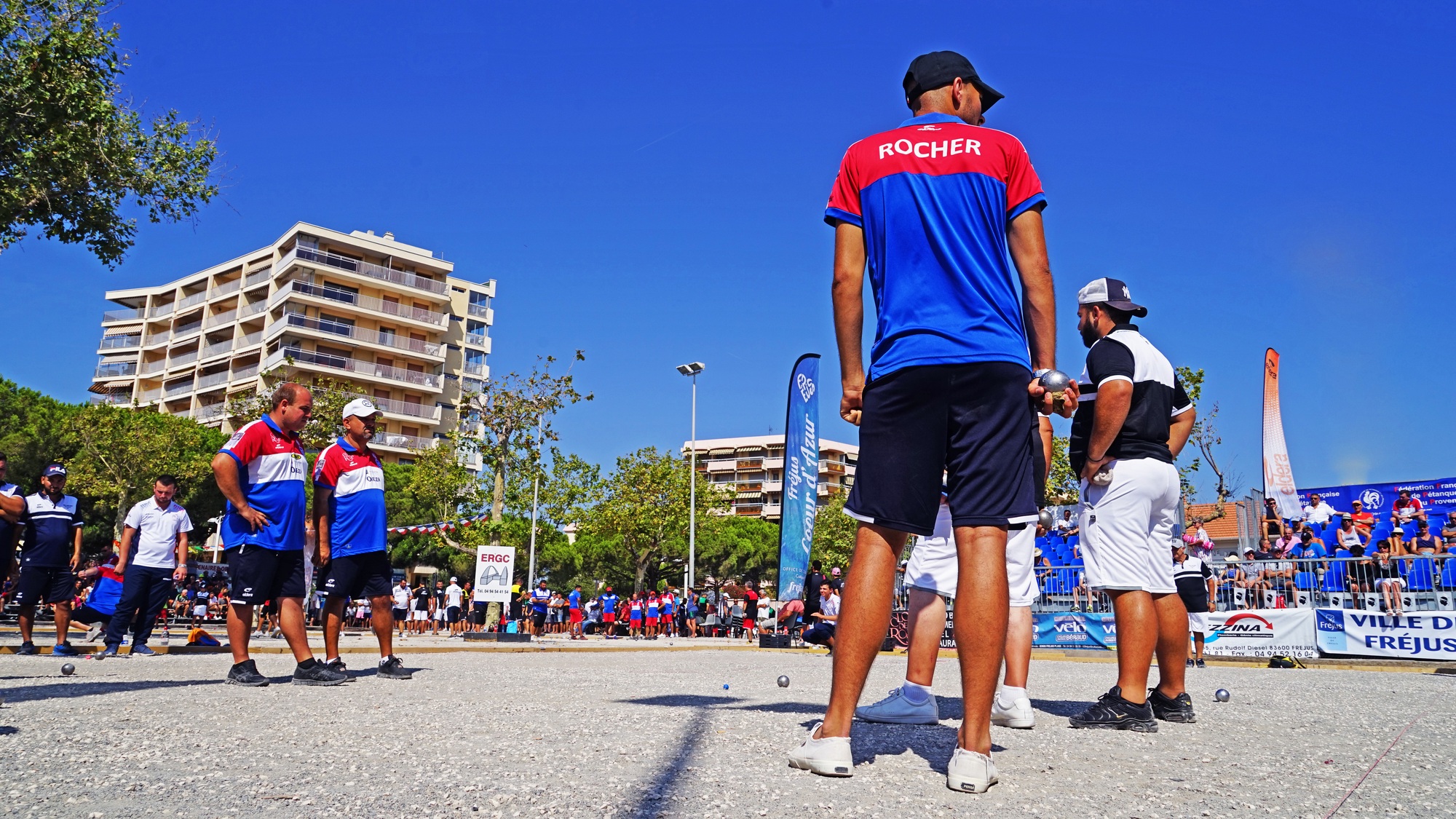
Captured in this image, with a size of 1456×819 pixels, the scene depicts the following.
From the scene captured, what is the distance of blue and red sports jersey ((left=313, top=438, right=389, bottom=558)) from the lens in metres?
6.50

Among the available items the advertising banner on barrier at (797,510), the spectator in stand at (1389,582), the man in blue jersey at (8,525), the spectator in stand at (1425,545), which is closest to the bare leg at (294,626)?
the man in blue jersey at (8,525)

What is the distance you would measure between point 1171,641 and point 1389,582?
11616 mm

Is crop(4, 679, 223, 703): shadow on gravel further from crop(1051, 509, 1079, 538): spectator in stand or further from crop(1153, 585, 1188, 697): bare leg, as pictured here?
crop(1051, 509, 1079, 538): spectator in stand

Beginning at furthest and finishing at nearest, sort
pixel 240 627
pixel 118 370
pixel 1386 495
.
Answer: pixel 118 370 → pixel 1386 495 → pixel 240 627

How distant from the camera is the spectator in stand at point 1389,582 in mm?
13430

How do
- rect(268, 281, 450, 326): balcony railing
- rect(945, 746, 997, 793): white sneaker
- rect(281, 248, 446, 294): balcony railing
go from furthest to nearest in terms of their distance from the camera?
1. rect(281, 248, 446, 294): balcony railing
2. rect(268, 281, 450, 326): balcony railing
3. rect(945, 746, 997, 793): white sneaker

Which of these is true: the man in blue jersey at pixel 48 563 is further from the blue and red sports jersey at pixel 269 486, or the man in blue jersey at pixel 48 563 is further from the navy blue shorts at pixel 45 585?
the blue and red sports jersey at pixel 269 486

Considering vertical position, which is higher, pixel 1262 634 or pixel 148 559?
pixel 148 559

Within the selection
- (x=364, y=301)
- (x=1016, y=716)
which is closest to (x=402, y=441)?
(x=364, y=301)

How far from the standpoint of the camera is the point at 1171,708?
4402mm

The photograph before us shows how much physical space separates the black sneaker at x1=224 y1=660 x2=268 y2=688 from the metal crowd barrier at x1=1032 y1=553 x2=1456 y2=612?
45.7ft

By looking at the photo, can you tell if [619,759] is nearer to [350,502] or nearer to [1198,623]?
[350,502]

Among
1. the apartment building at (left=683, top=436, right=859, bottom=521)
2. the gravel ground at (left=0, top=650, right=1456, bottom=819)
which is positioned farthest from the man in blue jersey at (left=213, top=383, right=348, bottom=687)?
the apartment building at (left=683, top=436, right=859, bottom=521)

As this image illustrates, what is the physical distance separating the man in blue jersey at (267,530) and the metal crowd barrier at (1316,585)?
13.7 metres
